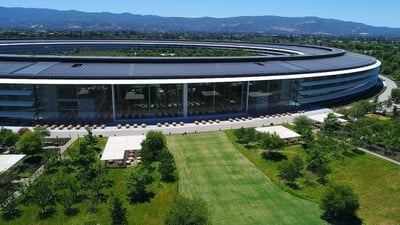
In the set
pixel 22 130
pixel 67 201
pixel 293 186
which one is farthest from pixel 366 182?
pixel 22 130

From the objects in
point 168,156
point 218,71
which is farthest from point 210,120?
point 168,156

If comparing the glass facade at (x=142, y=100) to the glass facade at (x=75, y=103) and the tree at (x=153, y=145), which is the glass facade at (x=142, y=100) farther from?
the tree at (x=153, y=145)

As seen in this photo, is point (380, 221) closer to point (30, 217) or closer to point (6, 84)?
point (30, 217)

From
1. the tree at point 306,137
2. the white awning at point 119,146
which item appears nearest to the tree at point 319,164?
the tree at point 306,137

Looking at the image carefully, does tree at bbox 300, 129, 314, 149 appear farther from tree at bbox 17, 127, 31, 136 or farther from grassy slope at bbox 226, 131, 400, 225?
tree at bbox 17, 127, 31, 136

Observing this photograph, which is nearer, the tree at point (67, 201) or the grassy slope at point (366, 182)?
the tree at point (67, 201)

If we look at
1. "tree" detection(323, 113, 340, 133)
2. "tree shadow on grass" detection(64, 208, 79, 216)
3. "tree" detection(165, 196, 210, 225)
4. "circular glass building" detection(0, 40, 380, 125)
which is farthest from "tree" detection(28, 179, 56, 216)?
"tree" detection(323, 113, 340, 133)

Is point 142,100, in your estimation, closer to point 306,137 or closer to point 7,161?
point 7,161
